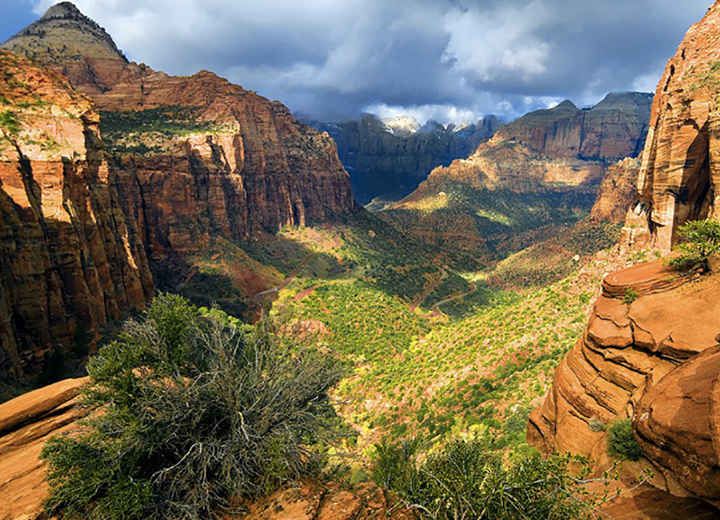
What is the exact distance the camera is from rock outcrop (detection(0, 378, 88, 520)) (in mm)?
10195

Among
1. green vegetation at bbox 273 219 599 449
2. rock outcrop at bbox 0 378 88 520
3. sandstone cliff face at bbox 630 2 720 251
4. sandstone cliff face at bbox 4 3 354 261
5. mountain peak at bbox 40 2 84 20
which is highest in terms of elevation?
mountain peak at bbox 40 2 84 20

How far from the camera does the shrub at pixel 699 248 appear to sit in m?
12.9

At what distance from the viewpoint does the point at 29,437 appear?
14.2 meters

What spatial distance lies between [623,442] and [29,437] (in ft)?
Answer: 70.4

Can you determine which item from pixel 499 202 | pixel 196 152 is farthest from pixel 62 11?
pixel 499 202

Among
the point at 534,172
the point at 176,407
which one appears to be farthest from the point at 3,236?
the point at 534,172

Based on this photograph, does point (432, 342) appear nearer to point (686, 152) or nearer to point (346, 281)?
point (346, 281)

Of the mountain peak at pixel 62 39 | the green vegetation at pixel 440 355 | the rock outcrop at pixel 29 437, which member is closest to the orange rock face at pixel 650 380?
the green vegetation at pixel 440 355

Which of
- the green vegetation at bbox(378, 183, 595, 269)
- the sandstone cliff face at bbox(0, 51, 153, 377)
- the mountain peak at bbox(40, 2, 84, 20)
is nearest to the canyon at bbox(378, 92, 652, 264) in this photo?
the green vegetation at bbox(378, 183, 595, 269)

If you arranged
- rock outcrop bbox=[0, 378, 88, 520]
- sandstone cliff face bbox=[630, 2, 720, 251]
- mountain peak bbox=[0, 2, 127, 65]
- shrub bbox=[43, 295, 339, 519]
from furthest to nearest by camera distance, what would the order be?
mountain peak bbox=[0, 2, 127, 65], sandstone cliff face bbox=[630, 2, 720, 251], rock outcrop bbox=[0, 378, 88, 520], shrub bbox=[43, 295, 339, 519]

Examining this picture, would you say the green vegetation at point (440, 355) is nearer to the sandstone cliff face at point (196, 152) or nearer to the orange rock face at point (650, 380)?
the orange rock face at point (650, 380)

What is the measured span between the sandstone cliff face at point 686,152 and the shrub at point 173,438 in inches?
1045

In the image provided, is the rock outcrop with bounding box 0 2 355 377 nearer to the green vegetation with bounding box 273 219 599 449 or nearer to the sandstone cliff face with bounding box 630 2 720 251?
the green vegetation with bounding box 273 219 599 449

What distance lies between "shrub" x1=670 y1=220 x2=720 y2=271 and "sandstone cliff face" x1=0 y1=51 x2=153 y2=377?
124 ft
